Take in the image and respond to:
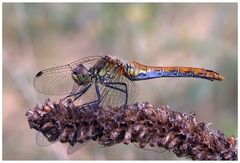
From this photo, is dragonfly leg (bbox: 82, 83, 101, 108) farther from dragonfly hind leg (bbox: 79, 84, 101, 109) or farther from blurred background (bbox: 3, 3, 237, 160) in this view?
blurred background (bbox: 3, 3, 237, 160)

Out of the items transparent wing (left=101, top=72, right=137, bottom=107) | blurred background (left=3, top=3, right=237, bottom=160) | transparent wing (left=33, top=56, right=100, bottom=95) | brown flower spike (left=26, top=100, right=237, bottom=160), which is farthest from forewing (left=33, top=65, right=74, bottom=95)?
blurred background (left=3, top=3, right=237, bottom=160)

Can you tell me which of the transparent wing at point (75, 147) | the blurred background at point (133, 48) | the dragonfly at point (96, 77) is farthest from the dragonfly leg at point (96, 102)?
the blurred background at point (133, 48)

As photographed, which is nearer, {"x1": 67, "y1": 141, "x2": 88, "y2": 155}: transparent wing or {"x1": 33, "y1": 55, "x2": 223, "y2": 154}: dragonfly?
{"x1": 67, "y1": 141, "x2": 88, "y2": 155}: transparent wing

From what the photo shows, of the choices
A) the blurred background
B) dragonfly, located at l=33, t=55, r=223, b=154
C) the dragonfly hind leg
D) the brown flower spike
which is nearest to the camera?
the brown flower spike

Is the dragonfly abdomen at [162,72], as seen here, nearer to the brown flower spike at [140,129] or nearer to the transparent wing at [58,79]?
the transparent wing at [58,79]

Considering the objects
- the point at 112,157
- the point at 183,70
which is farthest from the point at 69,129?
the point at 112,157

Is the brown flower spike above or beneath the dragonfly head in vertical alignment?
beneath

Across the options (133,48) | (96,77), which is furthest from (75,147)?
(133,48)

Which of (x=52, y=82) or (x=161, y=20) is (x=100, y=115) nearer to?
(x=52, y=82)

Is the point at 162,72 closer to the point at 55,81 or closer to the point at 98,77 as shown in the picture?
the point at 98,77
